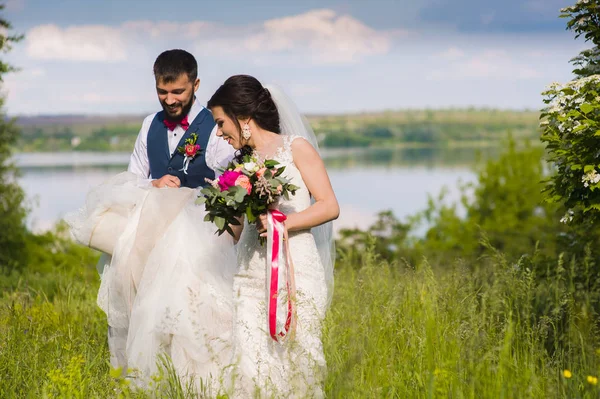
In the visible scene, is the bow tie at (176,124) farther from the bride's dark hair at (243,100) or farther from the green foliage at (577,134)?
the green foliage at (577,134)

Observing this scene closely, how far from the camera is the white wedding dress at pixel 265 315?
476cm

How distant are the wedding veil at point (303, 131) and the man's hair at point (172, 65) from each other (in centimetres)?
89

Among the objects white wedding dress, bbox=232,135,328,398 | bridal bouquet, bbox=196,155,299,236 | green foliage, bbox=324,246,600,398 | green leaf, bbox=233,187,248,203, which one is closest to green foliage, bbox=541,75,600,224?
green foliage, bbox=324,246,600,398

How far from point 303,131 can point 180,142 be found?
1303 mm

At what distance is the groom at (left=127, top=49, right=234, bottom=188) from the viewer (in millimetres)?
5945

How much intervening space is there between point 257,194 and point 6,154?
49.5 feet

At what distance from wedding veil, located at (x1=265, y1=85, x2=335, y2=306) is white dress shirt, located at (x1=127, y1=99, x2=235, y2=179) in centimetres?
87

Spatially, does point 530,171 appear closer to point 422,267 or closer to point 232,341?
point 422,267

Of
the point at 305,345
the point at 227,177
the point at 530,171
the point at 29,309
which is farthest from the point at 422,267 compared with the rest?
the point at 530,171

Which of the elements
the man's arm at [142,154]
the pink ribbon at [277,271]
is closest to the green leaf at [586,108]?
the pink ribbon at [277,271]

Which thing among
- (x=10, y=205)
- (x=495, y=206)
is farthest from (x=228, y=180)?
(x=495, y=206)

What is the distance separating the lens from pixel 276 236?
185 inches

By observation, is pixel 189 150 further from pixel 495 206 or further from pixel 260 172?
pixel 495 206

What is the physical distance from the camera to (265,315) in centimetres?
487
